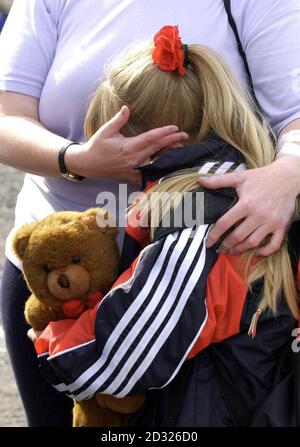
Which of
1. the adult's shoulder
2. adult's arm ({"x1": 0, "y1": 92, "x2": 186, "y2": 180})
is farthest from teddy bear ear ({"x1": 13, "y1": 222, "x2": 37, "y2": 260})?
the adult's shoulder

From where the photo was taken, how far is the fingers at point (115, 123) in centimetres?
187

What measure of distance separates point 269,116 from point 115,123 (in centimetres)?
39

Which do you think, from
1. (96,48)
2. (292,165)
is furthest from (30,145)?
(292,165)

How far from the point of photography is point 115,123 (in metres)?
1.88

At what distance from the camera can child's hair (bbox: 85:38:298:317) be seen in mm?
1896

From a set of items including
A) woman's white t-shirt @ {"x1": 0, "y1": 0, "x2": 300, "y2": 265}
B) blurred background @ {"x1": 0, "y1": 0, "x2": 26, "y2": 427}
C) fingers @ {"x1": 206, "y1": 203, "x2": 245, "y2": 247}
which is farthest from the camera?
blurred background @ {"x1": 0, "y1": 0, "x2": 26, "y2": 427}

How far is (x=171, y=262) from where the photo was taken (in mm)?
1709

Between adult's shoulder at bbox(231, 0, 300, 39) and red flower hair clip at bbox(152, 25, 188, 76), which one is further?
adult's shoulder at bbox(231, 0, 300, 39)

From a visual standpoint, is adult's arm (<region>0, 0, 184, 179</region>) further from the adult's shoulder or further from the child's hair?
the adult's shoulder

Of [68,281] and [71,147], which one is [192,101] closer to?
[71,147]

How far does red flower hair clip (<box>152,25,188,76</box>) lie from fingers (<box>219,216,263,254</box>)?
38 centimetres

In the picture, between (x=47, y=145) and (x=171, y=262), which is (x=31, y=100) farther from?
(x=171, y=262)

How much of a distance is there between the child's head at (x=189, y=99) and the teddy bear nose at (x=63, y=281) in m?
0.39

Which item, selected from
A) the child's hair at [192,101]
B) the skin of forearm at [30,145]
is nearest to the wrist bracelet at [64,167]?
the skin of forearm at [30,145]
